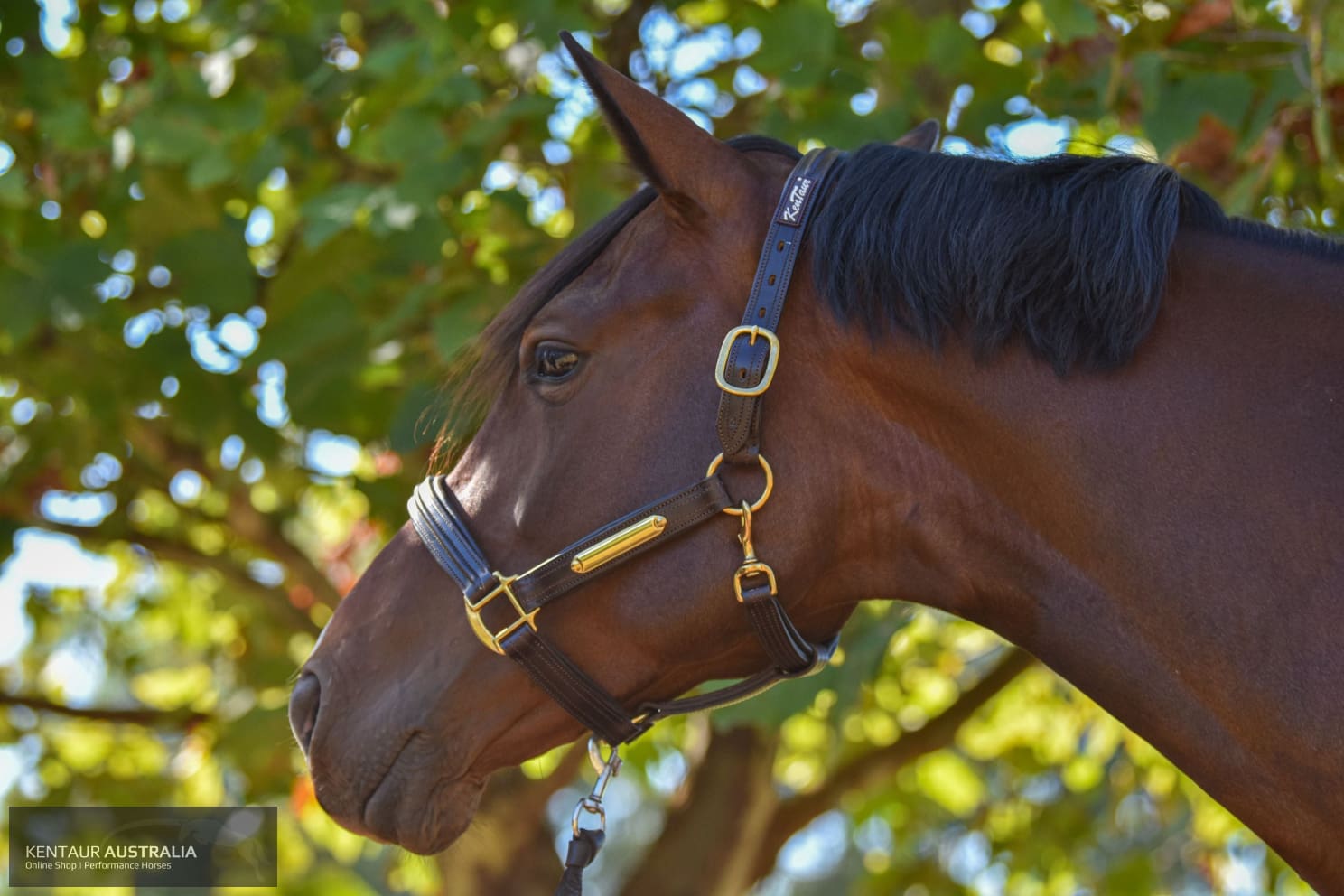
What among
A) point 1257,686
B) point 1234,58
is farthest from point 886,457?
point 1234,58

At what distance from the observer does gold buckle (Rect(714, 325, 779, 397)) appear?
6.42 ft

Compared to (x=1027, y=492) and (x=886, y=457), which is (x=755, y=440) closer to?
(x=886, y=457)

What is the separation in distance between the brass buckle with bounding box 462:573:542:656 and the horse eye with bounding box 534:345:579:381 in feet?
1.10

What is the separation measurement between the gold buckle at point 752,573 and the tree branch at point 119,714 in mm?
3991

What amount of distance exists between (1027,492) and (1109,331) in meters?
0.26

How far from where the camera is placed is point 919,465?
2002 mm

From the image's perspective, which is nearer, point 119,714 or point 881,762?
point 881,762

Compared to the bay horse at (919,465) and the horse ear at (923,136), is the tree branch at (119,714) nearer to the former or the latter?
the bay horse at (919,465)

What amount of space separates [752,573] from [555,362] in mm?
477

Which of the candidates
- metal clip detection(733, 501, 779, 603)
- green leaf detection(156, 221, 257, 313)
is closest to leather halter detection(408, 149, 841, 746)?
metal clip detection(733, 501, 779, 603)

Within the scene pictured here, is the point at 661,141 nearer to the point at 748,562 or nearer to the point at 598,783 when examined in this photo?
the point at 748,562

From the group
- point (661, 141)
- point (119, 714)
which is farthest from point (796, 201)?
point (119, 714)

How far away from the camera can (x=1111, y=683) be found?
1.90 meters

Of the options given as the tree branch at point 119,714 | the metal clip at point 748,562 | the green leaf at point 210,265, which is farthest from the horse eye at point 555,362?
the tree branch at point 119,714
